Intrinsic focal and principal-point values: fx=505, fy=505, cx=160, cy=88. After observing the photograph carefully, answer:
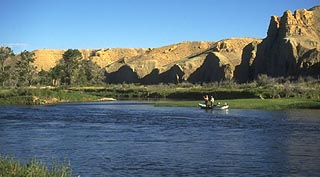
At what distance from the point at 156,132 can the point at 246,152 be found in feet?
33.6

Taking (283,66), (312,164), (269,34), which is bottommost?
(312,164)

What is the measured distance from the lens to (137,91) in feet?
339

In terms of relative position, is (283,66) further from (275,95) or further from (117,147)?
(117,147)

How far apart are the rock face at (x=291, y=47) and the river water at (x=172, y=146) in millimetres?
69323

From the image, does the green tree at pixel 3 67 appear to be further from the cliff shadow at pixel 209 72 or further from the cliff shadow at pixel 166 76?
the cliff shadow at pixel 209 72

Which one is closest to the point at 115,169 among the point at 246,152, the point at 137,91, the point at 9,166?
the point at 9,166

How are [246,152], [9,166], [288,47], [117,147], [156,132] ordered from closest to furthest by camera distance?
[9,166]
[246,152]
[117,147]
[156,132]
[288,47]

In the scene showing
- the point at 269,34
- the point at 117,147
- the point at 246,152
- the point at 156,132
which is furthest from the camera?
the point at 269,34

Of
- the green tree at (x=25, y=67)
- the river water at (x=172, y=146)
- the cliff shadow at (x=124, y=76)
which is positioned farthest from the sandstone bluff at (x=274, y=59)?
the river water at (x=172, y=146)

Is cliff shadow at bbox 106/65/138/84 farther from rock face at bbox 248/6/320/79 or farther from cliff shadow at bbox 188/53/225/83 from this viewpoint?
rock face at bbox 248/6/320/79

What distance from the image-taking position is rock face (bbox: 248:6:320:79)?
109 m

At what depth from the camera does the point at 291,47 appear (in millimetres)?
114562

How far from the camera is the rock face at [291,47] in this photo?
109250mm

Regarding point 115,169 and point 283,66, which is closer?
point 115,169
